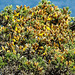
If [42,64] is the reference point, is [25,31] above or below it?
above

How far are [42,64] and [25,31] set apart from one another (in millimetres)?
1668

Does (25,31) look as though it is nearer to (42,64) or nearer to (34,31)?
(34,31)

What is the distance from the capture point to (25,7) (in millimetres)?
9070

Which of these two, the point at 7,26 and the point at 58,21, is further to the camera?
the point at 58,21

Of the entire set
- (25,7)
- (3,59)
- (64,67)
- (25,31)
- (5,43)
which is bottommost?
(64,67)

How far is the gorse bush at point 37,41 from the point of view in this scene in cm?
733

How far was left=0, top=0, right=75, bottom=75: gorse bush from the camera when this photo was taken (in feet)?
24.0

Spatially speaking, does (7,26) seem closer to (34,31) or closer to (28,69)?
(34,31)

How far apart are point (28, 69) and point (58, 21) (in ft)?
10.2

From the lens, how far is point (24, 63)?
23.9 feet

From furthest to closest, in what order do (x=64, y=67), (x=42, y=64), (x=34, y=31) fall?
1. (x=34, y=31)
2. (x=42, y=64)
3. (x=64, y=67)

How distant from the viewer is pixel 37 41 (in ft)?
26.3

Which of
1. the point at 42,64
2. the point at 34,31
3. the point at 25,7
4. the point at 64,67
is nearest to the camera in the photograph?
the point at 64,67

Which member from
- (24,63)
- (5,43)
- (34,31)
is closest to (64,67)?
(24,63)
